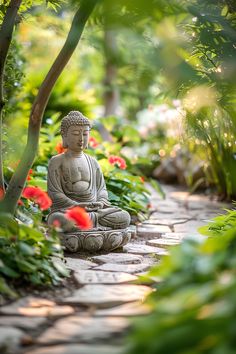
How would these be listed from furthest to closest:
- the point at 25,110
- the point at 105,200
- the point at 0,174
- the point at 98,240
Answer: the point at 25,110, the point at 105,200, the point at 98,240, the point at 0,174

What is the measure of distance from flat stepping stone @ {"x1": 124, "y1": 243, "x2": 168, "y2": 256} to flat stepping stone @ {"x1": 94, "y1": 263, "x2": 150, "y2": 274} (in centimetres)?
45

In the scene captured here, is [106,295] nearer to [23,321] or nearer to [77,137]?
[23,321]

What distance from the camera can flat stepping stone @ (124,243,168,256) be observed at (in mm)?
4586

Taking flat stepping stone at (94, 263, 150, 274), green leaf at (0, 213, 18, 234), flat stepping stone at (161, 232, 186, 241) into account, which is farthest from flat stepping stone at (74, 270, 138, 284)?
flat stepping stone at (161, 232, 186, 241)

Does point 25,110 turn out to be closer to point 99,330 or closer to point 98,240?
point 98,240

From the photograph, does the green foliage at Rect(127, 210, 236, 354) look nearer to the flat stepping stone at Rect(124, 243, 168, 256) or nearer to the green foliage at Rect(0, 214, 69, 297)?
the green foliage at Rect(0, 214, 69, 297)

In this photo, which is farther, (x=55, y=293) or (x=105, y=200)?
(x=105, y=200)

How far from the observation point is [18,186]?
3957 mm

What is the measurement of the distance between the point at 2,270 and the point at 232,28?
2.06 metres

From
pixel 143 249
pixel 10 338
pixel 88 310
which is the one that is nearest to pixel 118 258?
pixel 143 249

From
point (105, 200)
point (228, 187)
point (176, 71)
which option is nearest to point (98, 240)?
point (105, 200)

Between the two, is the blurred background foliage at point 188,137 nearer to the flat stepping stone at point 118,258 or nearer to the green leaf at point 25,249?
the green leaf at point 25,249

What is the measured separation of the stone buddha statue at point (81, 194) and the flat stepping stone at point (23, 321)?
166cm

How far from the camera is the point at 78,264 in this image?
4.05m
